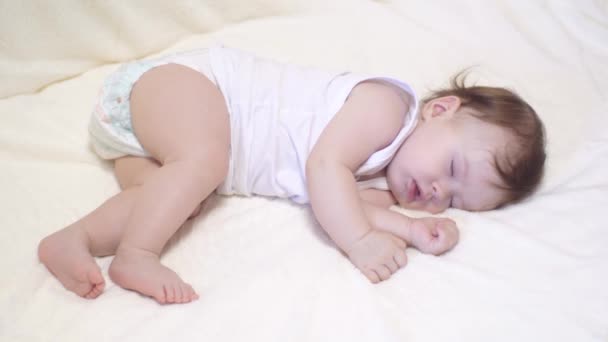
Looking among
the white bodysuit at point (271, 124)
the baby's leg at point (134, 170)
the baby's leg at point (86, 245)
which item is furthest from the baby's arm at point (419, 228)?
the baby's leg at point (86, 245)

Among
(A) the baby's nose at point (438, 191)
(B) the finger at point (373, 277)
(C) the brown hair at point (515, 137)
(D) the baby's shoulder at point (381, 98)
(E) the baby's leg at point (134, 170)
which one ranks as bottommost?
(B) the finger at point (373, 277)

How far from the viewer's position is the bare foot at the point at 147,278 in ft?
2.86

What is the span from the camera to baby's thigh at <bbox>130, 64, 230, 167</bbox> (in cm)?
98

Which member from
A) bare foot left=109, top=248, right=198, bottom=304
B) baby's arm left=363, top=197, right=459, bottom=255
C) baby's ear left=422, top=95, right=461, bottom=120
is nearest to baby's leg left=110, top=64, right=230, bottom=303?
bare foot left=109, top=248, right=198, bottom=304

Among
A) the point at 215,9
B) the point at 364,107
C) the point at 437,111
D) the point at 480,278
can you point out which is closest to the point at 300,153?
the point at 364,107

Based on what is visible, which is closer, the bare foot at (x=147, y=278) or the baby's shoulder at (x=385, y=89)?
the bare foot at (x=147, y=278)

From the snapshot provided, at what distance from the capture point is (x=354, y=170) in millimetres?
1050

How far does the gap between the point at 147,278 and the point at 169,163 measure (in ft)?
0.69

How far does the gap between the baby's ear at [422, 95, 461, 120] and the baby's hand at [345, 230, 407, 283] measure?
0.31 m

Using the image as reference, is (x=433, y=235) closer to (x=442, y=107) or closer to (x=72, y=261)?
(x=442, y=107)

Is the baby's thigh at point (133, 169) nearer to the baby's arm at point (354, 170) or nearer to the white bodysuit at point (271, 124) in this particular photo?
the white bodysuit at point (271, 124)

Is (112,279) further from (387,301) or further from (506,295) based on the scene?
(506,295)

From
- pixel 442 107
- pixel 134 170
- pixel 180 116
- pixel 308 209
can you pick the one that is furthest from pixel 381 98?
pixel 134 170

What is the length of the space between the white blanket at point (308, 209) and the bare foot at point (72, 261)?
0.02 m
